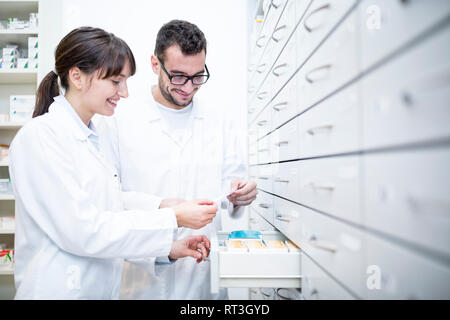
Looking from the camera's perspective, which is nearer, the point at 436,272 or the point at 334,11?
the point at 436,272

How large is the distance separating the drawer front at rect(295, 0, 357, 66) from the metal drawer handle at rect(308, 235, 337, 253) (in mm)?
508

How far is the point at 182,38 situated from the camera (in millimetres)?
1338

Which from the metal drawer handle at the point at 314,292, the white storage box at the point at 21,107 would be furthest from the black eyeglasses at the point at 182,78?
the white storage box at the point at 21,107

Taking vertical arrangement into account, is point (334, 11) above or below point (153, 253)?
above

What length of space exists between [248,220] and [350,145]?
1.88m

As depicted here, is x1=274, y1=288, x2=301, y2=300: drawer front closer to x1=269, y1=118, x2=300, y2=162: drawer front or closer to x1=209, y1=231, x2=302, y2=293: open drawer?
x1=209, y1=231, x2=302, y2=293: open drawer

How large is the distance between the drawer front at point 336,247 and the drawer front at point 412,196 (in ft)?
0.28

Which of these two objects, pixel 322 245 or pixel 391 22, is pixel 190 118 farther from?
pixel 391 22

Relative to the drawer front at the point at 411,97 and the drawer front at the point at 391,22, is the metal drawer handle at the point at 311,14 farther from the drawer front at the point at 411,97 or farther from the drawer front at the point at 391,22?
the drawer front at the point at 411,97

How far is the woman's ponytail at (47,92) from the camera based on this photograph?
1124mm

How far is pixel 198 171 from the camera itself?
4.90 feet

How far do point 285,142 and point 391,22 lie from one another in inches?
27.6

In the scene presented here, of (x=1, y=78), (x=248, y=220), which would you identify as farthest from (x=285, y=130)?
(x=1, y=78)
